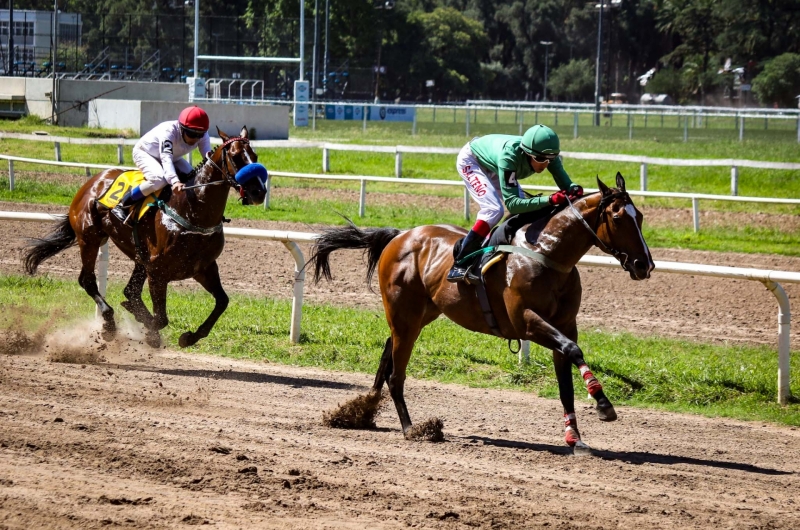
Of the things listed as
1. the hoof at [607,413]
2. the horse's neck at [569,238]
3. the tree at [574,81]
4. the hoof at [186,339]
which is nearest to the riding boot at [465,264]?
the horse's neck at [569,238]

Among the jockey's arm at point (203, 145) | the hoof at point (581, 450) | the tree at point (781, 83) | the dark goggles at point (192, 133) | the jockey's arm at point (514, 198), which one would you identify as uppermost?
the tree at point (781, 83)

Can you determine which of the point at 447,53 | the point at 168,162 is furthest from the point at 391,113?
the point at 447,53

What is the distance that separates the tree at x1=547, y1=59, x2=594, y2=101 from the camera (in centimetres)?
7612

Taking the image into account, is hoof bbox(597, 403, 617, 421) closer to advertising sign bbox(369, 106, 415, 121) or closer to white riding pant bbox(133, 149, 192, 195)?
white riding pant bbox(133, 149, 192, 195)

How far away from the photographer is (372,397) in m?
6.93

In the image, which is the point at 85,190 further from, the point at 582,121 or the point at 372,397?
the point at 582,121

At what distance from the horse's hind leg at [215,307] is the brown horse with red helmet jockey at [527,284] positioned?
212 centimetres

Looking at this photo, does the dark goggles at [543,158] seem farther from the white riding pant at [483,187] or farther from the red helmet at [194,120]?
the red helmet at [194,120]

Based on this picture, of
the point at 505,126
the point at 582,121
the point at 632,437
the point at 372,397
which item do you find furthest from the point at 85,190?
the point at 582,121

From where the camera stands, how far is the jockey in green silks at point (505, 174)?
6469mm

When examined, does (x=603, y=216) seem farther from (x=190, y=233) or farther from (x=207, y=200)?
(x=190, y=233)

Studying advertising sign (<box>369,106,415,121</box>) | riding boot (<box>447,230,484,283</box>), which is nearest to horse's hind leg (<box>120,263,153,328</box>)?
riding boot (<box>447,230,484,283</box>)

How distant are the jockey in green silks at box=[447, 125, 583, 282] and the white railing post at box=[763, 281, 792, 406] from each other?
2187mm

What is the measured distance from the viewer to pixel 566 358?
20.9 ft
